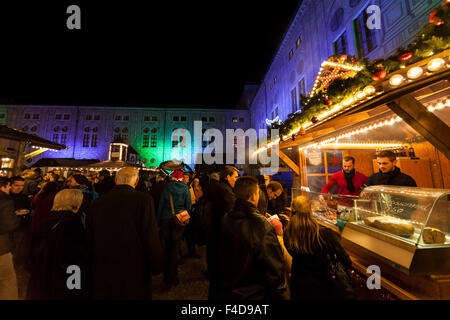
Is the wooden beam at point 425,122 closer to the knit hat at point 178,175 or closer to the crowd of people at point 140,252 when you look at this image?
the crowd of people at point 140,252

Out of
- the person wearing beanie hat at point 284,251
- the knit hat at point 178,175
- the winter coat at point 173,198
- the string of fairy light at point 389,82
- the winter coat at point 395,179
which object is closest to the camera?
the string of fairy light at point 389,82

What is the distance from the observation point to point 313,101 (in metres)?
4.10

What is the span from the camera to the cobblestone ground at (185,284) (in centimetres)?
343

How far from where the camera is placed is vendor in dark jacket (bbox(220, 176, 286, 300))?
1.84 metres

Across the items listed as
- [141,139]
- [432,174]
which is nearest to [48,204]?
[432,174]

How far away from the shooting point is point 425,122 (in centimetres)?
244

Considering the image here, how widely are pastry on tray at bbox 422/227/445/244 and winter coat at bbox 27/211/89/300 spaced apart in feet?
12.9

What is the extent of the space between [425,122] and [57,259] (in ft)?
16.3

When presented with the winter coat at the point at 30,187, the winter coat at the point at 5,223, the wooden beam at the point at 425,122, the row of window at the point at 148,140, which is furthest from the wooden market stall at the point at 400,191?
the row of window at the point at 148,140

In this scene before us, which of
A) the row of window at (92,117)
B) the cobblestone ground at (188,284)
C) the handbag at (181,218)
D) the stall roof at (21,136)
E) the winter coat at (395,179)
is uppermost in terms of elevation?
the row of window at (92,117)

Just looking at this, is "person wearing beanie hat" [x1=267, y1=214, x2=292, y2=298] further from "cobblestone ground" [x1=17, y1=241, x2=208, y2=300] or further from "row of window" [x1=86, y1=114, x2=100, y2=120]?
"row of window" [x1=86, y1=114, x2=100, y2=120]

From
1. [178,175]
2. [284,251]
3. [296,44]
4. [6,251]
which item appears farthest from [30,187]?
[296,44]

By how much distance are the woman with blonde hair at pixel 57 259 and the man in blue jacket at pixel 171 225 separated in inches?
73.0

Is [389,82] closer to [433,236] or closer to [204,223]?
[433,236]
